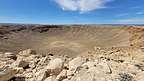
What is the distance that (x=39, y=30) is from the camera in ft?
269

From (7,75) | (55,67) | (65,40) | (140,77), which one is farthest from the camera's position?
(65,40)

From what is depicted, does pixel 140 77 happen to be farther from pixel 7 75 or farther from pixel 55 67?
pixel 7 75

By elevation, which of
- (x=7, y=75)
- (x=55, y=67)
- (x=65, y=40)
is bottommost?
(x=65, y=40)

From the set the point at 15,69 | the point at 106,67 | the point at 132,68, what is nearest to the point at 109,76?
the point at 106,67

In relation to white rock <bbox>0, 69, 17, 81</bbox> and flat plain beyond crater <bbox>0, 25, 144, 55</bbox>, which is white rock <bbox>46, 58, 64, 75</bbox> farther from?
flat plain beyond crater <bbox>0, 25, 144, 55</bbox>

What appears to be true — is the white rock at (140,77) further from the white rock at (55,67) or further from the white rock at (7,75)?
the white rock at (7,75)

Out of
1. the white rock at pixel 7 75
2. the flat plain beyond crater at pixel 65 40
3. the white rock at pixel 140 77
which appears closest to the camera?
the white rock at pixel 140 77

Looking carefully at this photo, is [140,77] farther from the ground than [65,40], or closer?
farther from the ground

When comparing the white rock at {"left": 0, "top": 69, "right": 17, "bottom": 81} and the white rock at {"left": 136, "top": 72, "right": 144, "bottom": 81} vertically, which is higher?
the white rock at {"left": 136, "top": 72, "right": 144, "bottom": 81}

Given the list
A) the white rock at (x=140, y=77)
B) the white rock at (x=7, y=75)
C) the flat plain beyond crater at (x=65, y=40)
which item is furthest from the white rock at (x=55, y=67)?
the flat plain beyond crater at (x=65, y=40)

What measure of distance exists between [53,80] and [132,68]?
3068 mm

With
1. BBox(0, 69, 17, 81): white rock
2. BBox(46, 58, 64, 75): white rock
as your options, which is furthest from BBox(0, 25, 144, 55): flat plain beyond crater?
BBox(0, 69, 17, 81): white rock

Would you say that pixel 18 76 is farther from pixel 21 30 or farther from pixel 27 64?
pixel 21 30

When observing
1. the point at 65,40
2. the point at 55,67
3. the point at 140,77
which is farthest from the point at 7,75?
the point at 65,40
